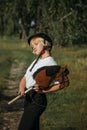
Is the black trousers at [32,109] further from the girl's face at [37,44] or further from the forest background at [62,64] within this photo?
the forest background at [62,64]

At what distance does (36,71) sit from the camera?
5609 millimetres

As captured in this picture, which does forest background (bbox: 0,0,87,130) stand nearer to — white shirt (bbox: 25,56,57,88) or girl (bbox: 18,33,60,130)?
girl (bbox: 18,33,60,130)

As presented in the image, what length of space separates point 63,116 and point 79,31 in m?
12.4

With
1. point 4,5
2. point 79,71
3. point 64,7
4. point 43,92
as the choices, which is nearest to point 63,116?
point 43,92

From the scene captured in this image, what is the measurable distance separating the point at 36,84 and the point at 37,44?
1.57 ft

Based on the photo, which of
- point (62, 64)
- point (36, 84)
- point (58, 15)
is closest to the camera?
point (36, 84)

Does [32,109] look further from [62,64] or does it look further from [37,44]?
[62,64]

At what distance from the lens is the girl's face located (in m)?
5.60

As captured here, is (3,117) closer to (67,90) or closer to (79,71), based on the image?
(67,90)

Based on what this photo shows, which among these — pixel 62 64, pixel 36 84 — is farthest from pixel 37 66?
pixel 62 64

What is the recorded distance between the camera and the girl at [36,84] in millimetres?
5621

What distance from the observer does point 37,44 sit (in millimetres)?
5652

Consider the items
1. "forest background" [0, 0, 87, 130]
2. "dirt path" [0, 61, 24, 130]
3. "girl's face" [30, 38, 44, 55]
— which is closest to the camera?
"girl's face" [30, 38, 44, 55]

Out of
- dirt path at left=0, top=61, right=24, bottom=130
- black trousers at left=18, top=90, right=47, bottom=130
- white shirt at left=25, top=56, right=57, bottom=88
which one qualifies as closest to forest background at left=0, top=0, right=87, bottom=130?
dirt path at left=0, top=61, right=24, bottom=130
